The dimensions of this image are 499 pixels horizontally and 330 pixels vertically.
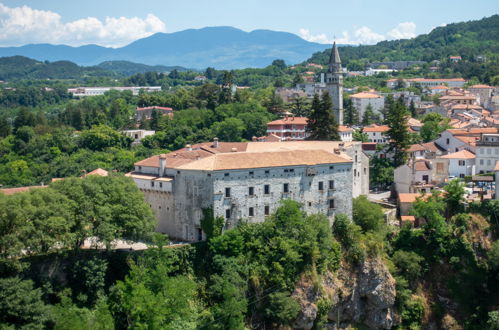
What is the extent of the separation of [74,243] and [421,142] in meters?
51.6

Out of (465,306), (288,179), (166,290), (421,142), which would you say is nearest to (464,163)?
(421,142)

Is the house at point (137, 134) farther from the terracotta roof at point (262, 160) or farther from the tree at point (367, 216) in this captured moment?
the tree at point (367, 216)

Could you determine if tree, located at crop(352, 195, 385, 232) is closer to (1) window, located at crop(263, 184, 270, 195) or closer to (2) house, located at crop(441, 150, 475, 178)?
(1) window, located at crop(263, 184, 270, 195)

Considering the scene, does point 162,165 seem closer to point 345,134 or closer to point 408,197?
point 408,197

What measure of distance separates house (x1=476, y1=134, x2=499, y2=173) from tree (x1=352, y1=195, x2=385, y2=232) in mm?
18310

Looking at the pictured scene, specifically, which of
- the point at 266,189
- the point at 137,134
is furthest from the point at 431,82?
the point at 266,189

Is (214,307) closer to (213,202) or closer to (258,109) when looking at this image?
(213,202)

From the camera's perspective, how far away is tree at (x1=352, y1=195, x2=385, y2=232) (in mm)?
52781

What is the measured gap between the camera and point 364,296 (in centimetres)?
5084

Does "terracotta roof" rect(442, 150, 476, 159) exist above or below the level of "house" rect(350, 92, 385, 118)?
below

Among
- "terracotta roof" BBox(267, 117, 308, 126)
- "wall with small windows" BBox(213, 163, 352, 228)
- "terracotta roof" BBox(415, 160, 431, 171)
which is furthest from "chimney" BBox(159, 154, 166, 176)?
"terracotta roof" BBox(267, 117, 308, 126)

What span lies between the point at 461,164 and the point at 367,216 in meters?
18.9

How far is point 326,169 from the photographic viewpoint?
5106 cm

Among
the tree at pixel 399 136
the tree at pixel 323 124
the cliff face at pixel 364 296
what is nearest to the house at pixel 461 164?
the tree at pixel 399 136
